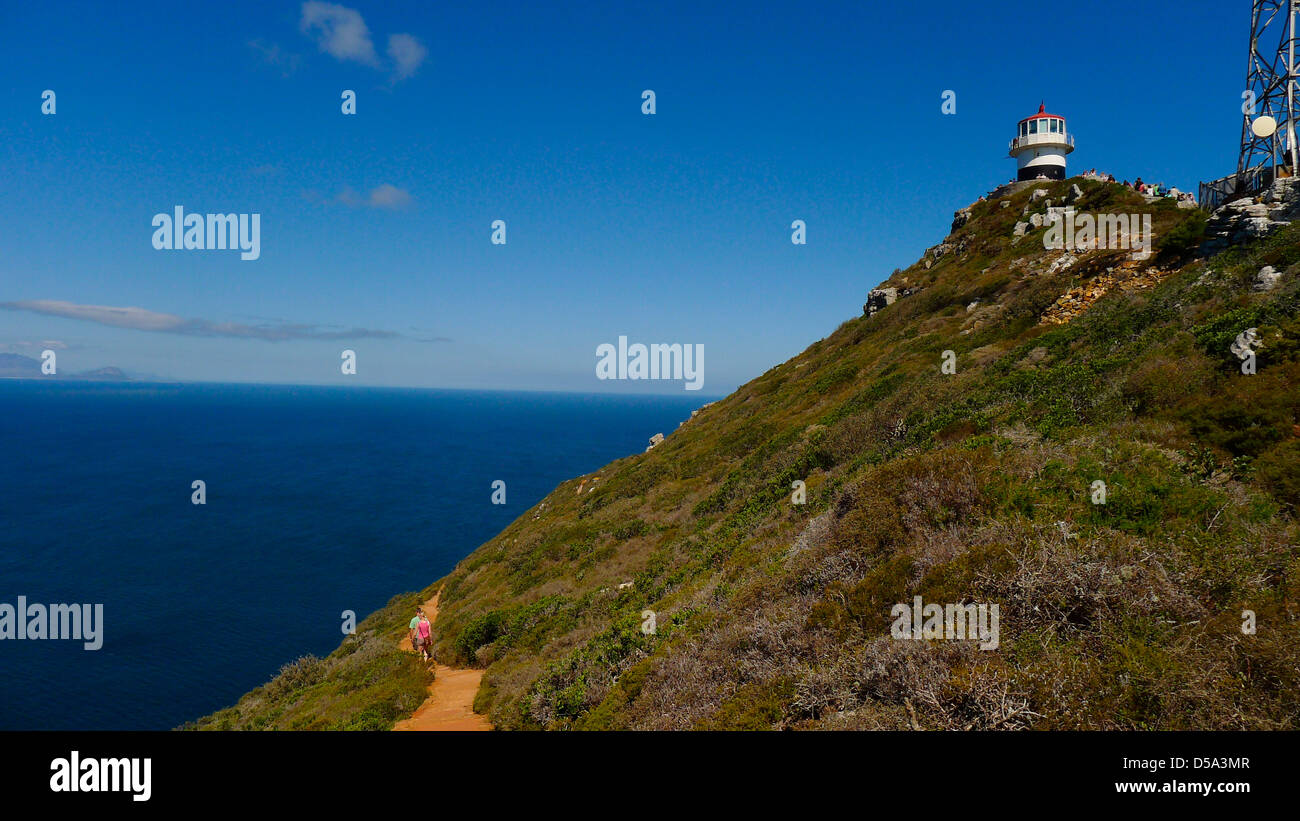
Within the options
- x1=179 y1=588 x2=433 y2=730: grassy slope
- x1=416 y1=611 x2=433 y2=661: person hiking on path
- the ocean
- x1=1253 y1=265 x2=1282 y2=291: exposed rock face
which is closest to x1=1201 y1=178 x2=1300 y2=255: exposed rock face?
x1=1253 y1=265 x2=1282 y2=291: exposed rock face

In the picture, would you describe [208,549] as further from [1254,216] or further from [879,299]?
[1254,216]

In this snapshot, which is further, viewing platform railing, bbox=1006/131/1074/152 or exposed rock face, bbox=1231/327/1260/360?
viewing platform railing, bbox=1006/131/1074/152

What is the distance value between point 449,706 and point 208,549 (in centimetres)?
7491

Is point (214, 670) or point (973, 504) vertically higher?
point (973, 504)

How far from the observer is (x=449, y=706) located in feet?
40.4

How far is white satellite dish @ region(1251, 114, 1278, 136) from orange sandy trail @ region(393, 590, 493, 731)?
29.8 metres

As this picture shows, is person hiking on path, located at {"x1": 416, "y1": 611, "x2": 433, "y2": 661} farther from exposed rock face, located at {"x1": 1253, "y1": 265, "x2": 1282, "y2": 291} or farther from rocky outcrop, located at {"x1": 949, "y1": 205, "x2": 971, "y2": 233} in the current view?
rocky outcrop, located at {"x1": 949, "y1": 205, "x2": 971, "y2": 233}

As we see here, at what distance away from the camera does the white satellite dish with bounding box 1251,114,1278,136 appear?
18953mm

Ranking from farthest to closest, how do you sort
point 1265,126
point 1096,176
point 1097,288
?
point 1096,176 → point 1097,288 → point 1265,126

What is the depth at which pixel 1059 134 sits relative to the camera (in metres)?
44.9

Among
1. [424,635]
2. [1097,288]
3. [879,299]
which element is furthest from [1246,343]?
[879,299]
